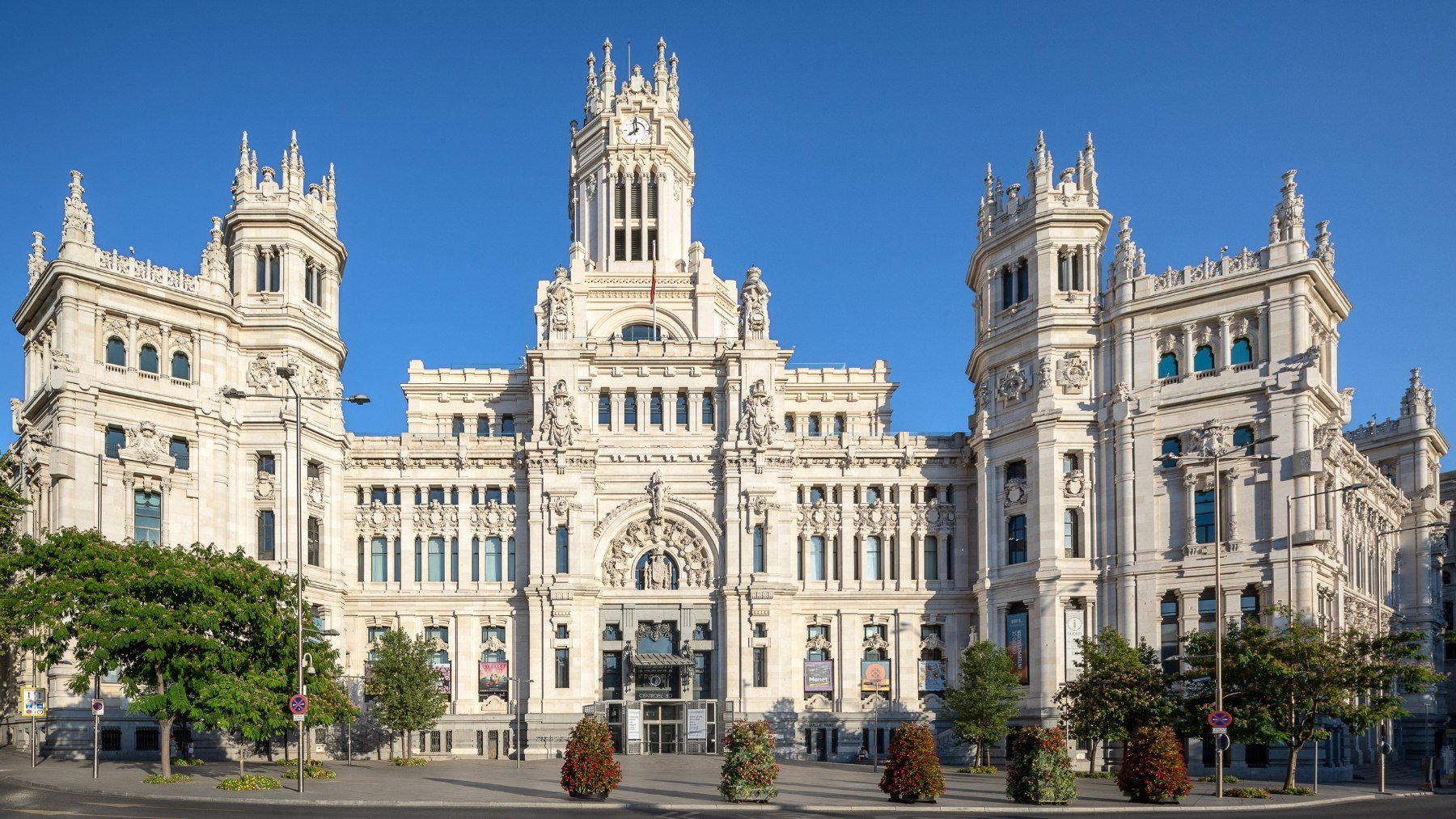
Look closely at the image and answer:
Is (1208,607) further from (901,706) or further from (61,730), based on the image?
(61,730)

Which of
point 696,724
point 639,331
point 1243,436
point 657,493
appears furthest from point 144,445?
point 1243,436

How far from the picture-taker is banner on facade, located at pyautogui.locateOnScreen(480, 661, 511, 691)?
3541 inches

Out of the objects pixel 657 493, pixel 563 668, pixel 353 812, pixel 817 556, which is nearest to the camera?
pixel 353 812

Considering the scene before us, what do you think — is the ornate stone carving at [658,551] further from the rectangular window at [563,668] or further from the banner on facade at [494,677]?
the banner on facade at [494,677]

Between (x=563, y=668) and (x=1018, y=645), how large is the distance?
93.9 feet

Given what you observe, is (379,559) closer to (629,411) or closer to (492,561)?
(492,561)

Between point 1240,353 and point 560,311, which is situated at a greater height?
point 560,311

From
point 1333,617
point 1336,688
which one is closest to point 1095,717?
point 1336,688

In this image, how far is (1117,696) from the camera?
221 feet

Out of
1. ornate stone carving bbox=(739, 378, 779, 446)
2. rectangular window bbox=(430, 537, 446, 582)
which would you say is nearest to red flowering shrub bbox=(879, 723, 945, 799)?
ornate stone carving bbox=(739, 378, 779, 446)

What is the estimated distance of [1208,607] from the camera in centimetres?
7712

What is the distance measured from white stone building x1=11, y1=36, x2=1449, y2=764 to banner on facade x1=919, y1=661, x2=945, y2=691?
15 cm

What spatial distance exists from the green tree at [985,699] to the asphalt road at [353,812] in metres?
25.9

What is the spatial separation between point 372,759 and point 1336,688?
53.9 metres
